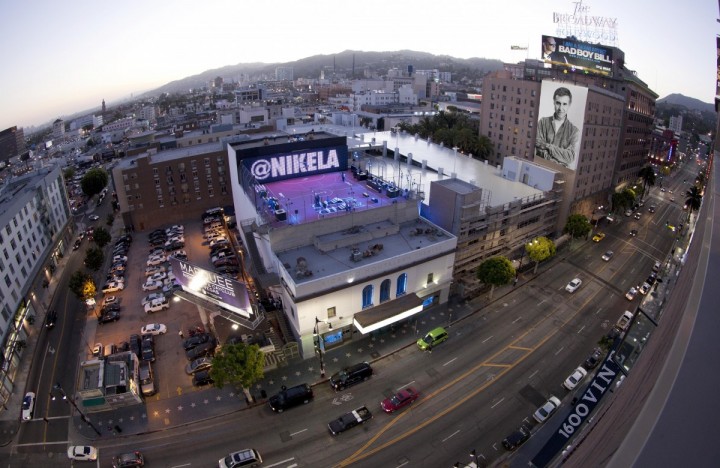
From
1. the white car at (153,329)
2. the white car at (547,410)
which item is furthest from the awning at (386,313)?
the white car at (153,329)

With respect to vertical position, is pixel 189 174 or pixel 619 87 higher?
pixel 619 87

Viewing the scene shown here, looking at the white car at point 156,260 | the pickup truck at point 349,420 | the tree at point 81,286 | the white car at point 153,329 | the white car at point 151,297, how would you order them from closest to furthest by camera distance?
the pickup truck at point 349,420 < the white car at point 153,329 < the tree at point 81,286 < the white car at point 151,297 < the white car at point 156,260

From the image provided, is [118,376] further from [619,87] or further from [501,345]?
[619,87]

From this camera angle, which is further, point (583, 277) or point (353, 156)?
point (353, 156)

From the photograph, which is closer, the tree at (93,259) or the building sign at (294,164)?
the tree at (93,259)

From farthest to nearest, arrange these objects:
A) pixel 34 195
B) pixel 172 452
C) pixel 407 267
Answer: pixel 34 195
pixel 407 267
pixel 172 452

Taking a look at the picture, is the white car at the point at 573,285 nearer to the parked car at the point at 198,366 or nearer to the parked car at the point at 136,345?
the parked car at the point at 198,366

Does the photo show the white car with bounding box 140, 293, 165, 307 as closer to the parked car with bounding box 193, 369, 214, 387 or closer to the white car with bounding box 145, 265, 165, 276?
the white car with bounding box 145, 265, 165, 276

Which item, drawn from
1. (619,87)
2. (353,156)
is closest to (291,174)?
(353,156)
